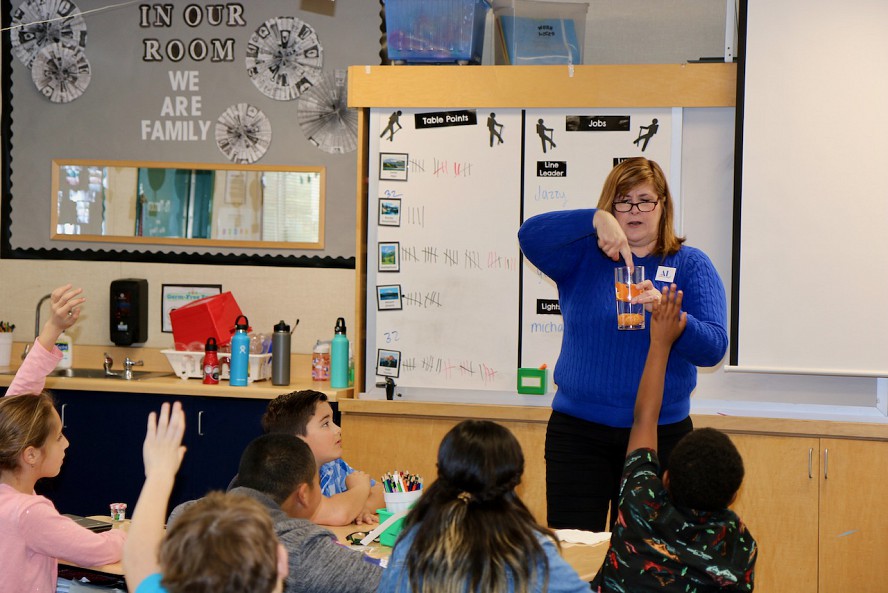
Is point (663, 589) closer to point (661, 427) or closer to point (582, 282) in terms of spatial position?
point (661, 427)

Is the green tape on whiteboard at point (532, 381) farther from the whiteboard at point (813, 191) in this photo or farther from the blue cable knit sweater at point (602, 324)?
the blue cable knit sweater at point (602, 324)

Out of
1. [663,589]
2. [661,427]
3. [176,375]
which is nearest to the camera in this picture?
[663,589]

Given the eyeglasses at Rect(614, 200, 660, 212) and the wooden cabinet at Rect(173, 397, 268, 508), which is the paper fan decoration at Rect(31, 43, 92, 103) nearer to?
the wooden cabinet at Rect(173, 397, 268, 508)

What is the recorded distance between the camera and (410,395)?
175 inches

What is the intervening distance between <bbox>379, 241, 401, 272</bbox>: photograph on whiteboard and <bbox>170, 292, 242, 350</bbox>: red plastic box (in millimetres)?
1057

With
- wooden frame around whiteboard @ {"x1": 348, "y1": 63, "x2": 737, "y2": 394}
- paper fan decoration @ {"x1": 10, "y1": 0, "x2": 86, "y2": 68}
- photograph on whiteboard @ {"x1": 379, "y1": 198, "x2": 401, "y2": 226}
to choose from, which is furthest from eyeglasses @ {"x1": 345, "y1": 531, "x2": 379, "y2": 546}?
paper fan decoration @ {"x1": 10, "y1": 0, "x2": 86, "y2": 68}

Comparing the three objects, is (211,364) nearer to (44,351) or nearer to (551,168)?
(44,351)

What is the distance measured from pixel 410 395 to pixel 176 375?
1381mm

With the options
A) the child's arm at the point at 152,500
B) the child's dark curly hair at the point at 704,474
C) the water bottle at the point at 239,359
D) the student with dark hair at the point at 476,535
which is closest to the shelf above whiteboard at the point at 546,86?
the water bottle at the point at 239,359

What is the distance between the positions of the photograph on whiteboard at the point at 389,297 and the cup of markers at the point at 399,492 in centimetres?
177

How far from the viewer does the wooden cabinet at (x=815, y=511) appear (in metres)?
3.93

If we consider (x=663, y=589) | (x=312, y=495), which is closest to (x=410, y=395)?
(x=312, y=495)

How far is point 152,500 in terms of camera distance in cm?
175

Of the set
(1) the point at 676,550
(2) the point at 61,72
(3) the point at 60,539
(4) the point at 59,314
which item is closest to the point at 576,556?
(1) the point at 676,550
